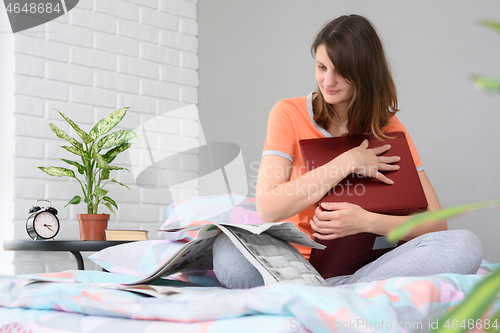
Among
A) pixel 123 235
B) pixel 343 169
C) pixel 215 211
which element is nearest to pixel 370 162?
pixel 343 169

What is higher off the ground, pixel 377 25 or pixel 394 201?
pixel 377 25

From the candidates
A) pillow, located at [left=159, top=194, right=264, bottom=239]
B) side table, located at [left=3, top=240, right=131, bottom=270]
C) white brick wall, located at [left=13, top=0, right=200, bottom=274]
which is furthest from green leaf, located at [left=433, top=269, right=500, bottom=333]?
white brick wall, located at [left=13, top=0, right=200, bottom=274]

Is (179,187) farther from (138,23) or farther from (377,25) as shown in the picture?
(377,25)

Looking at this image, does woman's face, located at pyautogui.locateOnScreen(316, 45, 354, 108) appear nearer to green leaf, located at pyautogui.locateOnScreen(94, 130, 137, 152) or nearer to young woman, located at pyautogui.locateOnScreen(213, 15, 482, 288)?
young woman, located at pyautogui.locateOnScreen(213, 15, 482, 288)

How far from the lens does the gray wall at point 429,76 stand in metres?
1.44

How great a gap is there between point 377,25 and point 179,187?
1.24 meters

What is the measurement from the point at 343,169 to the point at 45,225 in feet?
4.03

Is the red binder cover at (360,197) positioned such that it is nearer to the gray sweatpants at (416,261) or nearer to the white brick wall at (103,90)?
the gray sweatpants at (416,261)

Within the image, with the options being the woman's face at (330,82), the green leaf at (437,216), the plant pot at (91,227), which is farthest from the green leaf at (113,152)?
the green leaf at (437,216)

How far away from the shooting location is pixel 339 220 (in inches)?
37.5

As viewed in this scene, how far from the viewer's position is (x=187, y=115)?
2420 millimetres

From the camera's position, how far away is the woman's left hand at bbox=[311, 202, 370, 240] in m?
0.95

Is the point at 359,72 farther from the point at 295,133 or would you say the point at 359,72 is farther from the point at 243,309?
the point at 243,309

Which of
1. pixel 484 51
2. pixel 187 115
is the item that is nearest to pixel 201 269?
pixel 484 51
